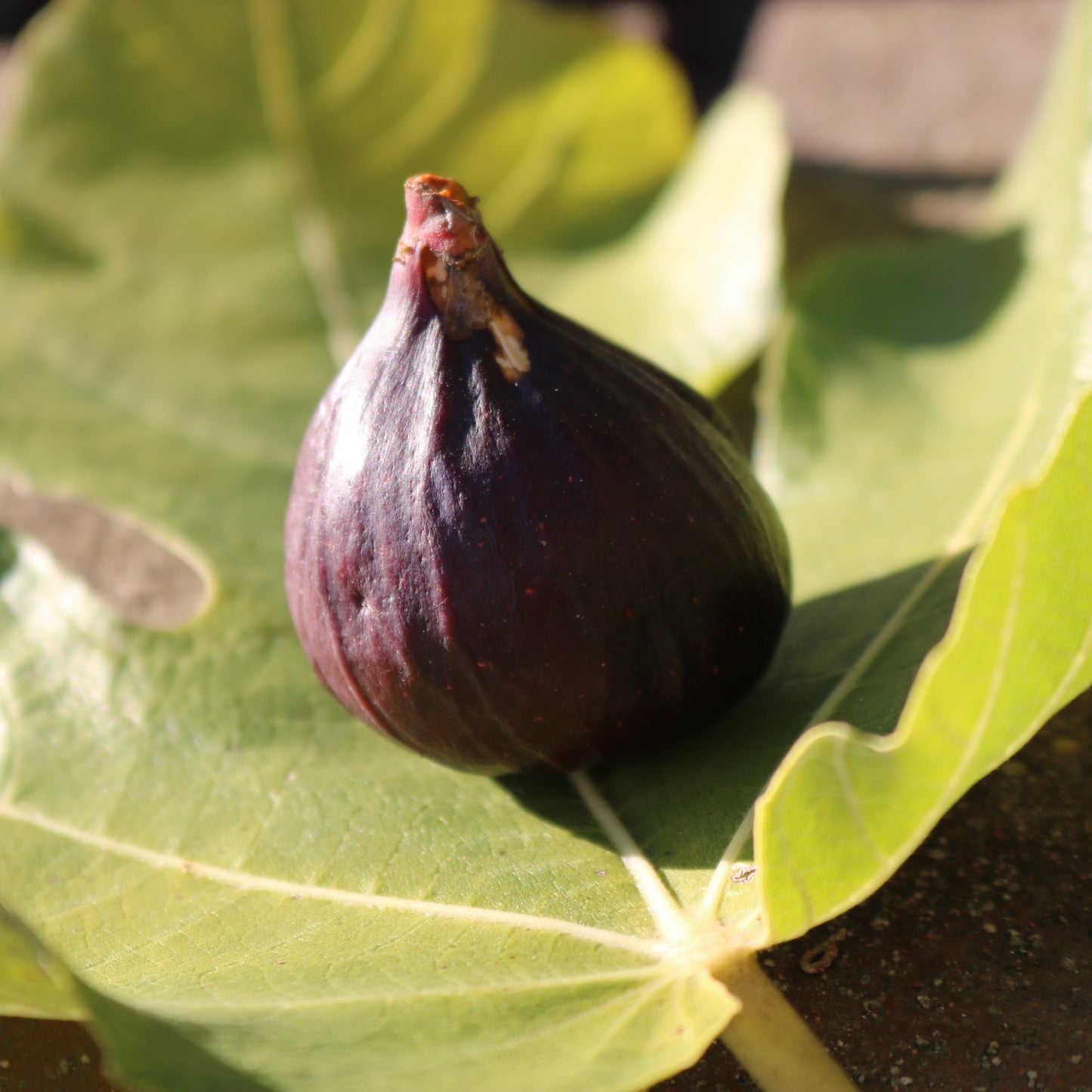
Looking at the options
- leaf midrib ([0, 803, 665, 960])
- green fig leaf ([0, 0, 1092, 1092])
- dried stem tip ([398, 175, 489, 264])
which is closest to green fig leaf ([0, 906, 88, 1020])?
green fig leaf ([0, 0, 1092, 1092])

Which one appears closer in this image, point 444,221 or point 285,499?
point 444,221

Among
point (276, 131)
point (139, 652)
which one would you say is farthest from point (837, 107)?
point (139, 652)

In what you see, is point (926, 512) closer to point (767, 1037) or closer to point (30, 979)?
point (767, 1037)

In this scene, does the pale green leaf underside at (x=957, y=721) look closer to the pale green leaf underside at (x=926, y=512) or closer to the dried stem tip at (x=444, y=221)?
the pale green leaf underside at (x=926, y=512)

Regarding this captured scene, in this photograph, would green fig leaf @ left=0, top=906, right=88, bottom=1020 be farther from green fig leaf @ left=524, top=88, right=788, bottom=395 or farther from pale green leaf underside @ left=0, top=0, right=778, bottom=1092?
green fig leaf @ left=524, top=88, right=788, bottom=395

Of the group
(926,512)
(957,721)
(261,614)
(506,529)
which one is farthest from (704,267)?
(957,721)

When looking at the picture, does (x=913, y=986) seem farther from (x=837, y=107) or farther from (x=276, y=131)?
(x=837, y=107)
